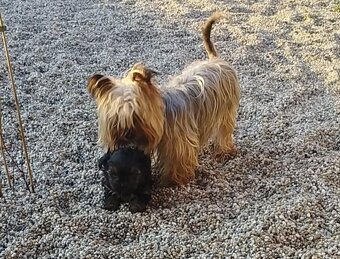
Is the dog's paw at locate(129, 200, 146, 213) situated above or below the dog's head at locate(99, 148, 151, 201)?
below

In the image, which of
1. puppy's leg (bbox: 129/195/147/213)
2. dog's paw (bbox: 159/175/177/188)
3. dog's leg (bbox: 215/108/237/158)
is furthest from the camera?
dog's leg (bbox: 215/108/237/158)

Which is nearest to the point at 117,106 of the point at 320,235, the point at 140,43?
the point at 320,235

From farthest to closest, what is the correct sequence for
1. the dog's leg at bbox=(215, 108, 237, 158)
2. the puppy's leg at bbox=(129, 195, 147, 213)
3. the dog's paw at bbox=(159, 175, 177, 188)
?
1. the dog's leg at bbox=(215, 108, 237, 158)
2. the dog's paw at bbox=(159, 175, 177, 188)
3. the puppy's leg at bbox=(129, 195, 147, 213)

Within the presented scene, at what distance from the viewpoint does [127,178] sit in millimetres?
2641

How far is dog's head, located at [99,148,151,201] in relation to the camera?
8.54 feet

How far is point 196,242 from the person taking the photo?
2520 mm

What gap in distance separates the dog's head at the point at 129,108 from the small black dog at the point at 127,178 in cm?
6

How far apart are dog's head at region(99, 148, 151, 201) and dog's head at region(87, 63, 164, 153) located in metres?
0.06

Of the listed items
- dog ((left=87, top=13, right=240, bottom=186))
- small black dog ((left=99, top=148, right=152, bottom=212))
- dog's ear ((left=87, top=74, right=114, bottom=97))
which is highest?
dog's ear ((left=87, top=74, right=114, bottom=97))

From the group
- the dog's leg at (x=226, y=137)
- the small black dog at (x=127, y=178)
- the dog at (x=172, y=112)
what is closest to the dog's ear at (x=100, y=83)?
the dog at (x=172, y=112)

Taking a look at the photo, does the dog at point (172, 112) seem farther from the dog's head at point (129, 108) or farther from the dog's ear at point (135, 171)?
the dog's ear at point (135, 171)

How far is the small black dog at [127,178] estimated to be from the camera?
8.55ft

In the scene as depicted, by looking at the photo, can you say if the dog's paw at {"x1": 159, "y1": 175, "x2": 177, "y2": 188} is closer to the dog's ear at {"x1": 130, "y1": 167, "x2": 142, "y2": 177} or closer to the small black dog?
the small black dog

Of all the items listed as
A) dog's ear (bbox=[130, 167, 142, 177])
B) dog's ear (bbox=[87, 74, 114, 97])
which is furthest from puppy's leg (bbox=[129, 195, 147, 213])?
dog's ear (bbox=[87, 74, 114, 97])
